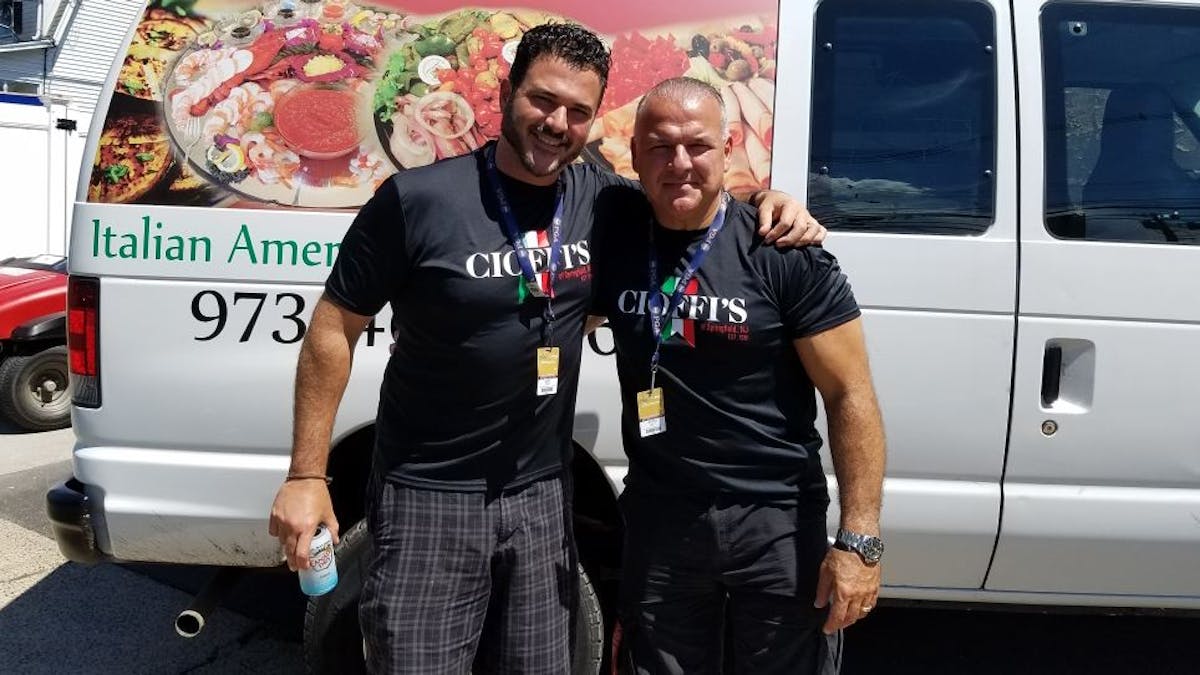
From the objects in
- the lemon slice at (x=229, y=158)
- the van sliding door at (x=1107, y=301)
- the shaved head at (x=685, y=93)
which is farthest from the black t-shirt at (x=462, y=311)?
the van sliding door at (x=1107, y=301)

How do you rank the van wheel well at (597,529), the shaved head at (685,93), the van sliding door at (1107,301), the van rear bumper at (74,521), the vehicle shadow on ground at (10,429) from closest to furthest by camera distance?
the shaved head at (685,93), the van sliding door at (1107,301), the van rear bumper at (74,521), the van wheel well at (597,529), the vehicle shadow on ground at (10,429)

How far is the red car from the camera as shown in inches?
239

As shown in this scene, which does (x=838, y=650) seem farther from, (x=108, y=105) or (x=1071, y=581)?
(x=108, y=105)

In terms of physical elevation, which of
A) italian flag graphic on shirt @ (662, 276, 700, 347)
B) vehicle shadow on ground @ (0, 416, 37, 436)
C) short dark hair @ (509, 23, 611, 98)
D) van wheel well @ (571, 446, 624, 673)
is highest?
short dark hair @ (509, 23, 611, 98)

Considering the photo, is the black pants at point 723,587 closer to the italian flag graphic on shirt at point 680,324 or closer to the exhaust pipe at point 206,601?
the italian flag graphic on shirt at point 680,324

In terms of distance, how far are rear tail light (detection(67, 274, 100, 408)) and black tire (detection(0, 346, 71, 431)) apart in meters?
4.09

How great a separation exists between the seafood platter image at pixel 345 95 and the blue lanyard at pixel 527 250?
2.09 feet

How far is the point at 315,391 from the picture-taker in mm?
1880

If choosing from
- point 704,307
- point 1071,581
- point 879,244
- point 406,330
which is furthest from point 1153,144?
point 406,330

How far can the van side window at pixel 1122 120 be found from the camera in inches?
98.2

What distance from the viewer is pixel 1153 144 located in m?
2.54

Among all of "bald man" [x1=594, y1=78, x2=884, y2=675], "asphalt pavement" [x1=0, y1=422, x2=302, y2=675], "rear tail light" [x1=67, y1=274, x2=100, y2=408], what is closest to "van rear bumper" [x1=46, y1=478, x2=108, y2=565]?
"rear tail light" [x1=67, y1=274, x2=100, y2=408]

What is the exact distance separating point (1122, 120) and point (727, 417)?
1.50m

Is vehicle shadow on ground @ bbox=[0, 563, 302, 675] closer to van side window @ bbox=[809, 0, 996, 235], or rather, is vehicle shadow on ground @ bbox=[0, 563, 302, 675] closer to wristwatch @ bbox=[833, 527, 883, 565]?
wristwatch @ bbox=[833, 527, 883, 565]
